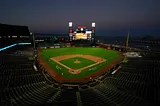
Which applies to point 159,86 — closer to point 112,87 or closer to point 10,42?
point 112,87

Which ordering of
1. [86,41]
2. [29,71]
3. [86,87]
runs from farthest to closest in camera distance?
[86,41] < [29,71] < [86,87]

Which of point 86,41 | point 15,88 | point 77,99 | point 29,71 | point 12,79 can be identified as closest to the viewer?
point 77,99

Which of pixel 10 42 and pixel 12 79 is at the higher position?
pixel 10 42

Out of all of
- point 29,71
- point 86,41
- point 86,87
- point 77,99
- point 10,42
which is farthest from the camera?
point 86,41

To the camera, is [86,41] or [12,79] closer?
[12,79]

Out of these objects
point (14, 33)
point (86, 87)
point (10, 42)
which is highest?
point (14, 33)

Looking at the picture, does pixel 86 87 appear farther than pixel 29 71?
No

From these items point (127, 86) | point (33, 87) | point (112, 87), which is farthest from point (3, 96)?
point (127, 86)

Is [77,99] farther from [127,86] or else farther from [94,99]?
[127,86]

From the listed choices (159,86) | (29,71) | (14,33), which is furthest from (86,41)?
(159,86)
